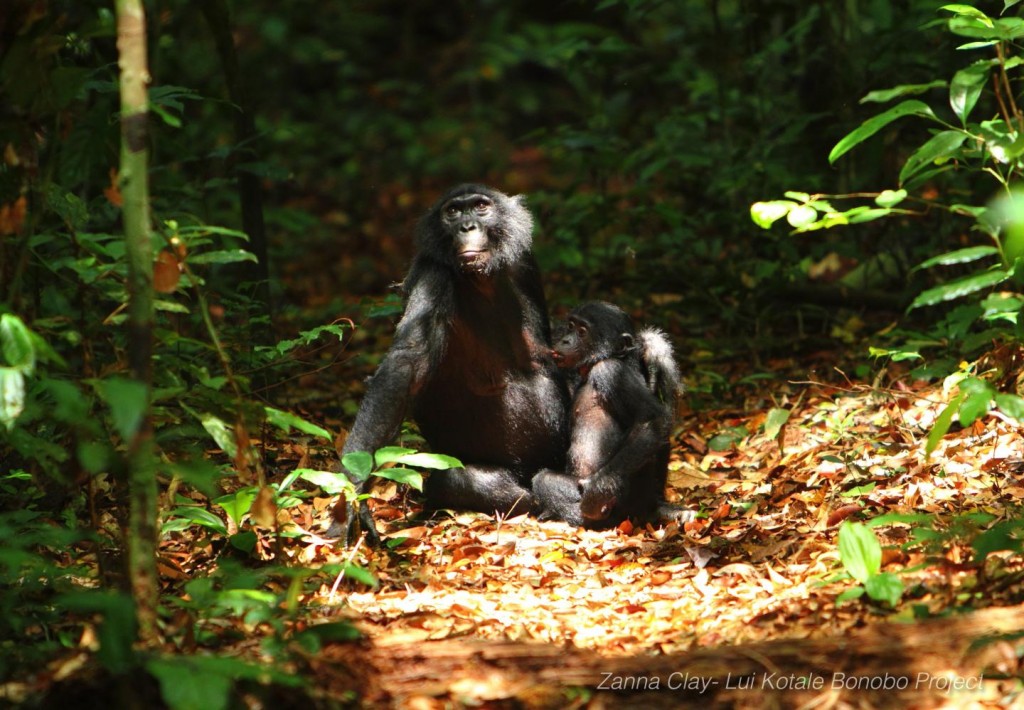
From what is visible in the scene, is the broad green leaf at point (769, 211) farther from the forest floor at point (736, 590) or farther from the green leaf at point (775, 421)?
the green leaf at point (775, 421)

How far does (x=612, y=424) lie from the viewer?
6188mm

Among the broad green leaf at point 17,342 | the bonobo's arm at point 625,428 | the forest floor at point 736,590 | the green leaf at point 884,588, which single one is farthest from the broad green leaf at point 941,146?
the broad green leaf at point 17,342

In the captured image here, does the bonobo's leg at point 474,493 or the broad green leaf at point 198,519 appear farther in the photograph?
the bonobo's leg at point 474,493

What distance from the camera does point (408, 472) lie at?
4.90 meters

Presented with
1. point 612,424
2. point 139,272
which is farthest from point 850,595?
point 139,272

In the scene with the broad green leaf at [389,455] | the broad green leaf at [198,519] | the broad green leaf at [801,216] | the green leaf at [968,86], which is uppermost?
the green leaf at [968,86]

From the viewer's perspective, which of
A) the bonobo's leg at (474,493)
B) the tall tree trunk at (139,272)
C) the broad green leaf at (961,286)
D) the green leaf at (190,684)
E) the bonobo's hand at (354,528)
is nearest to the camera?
the green leaf at (190,684)

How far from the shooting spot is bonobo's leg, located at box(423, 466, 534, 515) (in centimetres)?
623

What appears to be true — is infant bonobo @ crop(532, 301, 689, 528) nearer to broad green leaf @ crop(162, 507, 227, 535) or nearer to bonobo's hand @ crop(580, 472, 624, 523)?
bonobo's hand @ crop(580, 472, 624, 523)

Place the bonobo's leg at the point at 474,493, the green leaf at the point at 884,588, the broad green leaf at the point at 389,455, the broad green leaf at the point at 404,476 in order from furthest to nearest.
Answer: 1. the bonobo's leg at the point at 474,493
2. the broad green leaf at the point at 404,476
3. the broad green leaf at the point at 389,455
4. the green leaf at the point at 884,588

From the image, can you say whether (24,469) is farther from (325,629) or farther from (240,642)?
(325,629)

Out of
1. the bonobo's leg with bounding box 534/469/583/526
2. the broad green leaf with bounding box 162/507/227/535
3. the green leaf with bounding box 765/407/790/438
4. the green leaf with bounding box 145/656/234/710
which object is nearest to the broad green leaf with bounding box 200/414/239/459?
the broad green leaf with bounding box 162/507/227/535

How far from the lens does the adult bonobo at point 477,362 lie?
6.05 m

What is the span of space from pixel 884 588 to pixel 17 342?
3167mm
